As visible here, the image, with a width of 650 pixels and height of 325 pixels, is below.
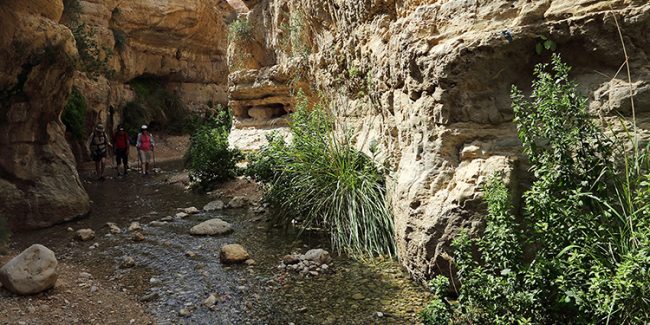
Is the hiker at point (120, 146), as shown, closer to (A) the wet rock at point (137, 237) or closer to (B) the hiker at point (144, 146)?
(B) the hiker at point (144, 146)

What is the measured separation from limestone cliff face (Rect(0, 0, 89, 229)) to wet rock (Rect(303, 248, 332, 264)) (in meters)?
4.56

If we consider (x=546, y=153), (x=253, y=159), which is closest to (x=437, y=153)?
(x=546, y=153)

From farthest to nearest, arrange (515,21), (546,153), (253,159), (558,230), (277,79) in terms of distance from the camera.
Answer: (277,79)
(253,159)
(515,21)
(546,153)
(558,230)

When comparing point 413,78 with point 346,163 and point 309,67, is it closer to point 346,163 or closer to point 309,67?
point 346,163

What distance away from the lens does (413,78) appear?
4566 mm

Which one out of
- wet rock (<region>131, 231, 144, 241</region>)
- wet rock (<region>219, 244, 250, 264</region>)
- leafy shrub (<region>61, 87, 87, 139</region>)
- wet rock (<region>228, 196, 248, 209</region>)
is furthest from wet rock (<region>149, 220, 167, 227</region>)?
leafy shrub (<region>61, 87, 87, 139</region>)

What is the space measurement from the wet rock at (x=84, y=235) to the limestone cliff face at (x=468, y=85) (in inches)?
168

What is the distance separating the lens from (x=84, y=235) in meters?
6.39

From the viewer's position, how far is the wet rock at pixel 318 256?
5.12 m

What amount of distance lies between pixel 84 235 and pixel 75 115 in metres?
8.96

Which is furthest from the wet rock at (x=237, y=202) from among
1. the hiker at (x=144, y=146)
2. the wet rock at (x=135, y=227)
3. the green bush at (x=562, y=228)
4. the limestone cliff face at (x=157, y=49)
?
the limestone cliff face at (x=157, y=49)

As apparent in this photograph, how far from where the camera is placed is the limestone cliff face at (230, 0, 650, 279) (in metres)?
3.43

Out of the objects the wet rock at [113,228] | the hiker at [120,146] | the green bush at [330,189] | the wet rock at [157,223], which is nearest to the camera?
the green bush at [330,189]

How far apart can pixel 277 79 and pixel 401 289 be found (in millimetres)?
9821
